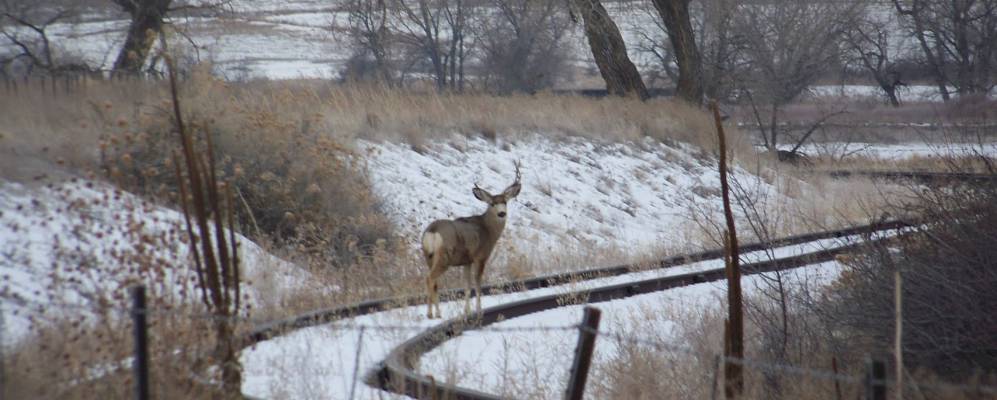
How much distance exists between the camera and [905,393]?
8.31m

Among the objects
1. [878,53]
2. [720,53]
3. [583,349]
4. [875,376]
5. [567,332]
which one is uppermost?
[875,376]

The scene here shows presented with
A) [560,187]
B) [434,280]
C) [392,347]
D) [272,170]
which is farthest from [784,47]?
[392,347]

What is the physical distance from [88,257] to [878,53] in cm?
4981

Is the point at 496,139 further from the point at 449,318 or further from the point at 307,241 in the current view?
the point at 449,318

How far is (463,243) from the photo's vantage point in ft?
37.3

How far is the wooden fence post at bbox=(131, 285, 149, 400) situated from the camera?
637 cm

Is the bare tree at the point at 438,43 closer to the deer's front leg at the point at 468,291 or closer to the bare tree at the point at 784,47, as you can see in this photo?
the bare tree at the point at 784,47

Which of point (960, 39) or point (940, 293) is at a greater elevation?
point (940, 293)

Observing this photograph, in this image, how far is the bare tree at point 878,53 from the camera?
48.7 m

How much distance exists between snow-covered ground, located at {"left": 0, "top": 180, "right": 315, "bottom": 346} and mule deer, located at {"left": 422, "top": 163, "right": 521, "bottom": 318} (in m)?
1.82

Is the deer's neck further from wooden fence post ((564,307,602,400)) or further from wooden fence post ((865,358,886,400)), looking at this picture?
wooden fence post ((865,358,886,400))

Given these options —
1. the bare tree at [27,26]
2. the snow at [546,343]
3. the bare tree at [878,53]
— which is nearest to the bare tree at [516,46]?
the bare tree at [878,53]

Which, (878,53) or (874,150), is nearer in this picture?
(874,150)

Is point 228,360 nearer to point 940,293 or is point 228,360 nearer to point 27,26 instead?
point 940,293
